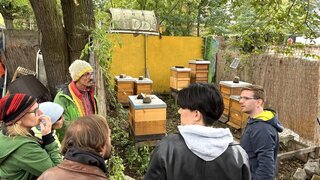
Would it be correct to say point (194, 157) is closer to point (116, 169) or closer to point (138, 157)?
point (116, 169)

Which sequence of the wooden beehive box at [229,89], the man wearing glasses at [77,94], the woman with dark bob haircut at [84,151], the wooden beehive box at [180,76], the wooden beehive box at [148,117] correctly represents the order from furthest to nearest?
the wooden beehive box at [180,76] → the wooden beehive box at [229,89] → the wooden beehive box at [148,117] → the man wearing glasses at [77,94] → the woman with dark bob haircut at [84,151]

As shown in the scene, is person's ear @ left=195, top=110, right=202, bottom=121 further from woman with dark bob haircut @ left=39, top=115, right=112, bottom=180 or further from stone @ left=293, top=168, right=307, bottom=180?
Result: stone @ left=293, top=168, right=307, bottom=180

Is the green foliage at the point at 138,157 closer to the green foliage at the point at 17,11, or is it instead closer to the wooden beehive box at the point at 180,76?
the wooden beehive box at the point at 180,76

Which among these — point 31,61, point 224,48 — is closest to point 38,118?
point 31,61

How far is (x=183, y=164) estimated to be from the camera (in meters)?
1.51

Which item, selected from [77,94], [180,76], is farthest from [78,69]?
[180,76]

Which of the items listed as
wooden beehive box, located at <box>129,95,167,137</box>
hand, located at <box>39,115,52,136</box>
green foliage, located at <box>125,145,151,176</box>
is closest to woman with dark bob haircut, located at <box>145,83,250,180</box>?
hand, located at <box>39,115,52,136</box>

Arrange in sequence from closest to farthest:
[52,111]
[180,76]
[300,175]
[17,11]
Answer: [52,111] < [300,175] < [180,76] < [17,11]

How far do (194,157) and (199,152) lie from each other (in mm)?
41

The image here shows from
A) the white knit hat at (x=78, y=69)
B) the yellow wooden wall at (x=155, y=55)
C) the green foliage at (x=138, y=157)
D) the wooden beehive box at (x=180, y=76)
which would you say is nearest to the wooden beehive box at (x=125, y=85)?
the wooden beehive box at (x=180, y=76)

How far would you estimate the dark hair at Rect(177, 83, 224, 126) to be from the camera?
159cm

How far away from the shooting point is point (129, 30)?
722 centimetres

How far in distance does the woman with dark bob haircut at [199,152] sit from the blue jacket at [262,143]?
3.09 feet

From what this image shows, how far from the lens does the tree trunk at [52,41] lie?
3535 millimetres
